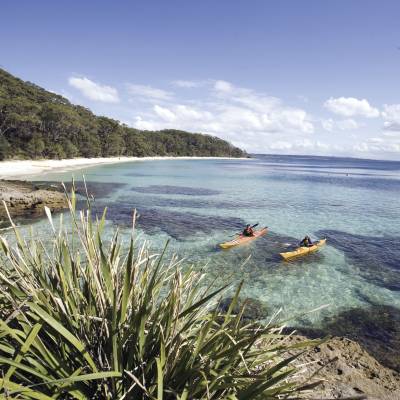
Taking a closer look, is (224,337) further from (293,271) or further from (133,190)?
(133,190)

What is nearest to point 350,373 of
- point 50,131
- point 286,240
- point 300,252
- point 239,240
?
point 300,252

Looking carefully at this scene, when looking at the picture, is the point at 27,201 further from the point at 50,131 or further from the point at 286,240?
the point at 50,131

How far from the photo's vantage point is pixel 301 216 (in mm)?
27844

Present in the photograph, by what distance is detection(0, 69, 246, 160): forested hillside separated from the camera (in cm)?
5762

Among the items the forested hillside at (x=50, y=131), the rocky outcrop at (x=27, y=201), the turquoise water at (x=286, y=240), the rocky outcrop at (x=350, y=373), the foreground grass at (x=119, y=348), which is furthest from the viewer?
the forested hillside at (x=50, y=131)

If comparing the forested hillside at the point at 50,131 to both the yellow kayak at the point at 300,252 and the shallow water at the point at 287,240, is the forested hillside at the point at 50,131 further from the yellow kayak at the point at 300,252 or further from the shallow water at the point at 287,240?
the yellow kayak at the point at 300,252

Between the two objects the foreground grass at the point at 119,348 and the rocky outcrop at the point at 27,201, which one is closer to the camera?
the foreground grass at the point at 119,348

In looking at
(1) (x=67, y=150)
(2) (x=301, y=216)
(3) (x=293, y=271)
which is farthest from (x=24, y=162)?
(3) (x=293, y=271)

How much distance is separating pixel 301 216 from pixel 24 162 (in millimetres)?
45827

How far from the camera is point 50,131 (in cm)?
6819

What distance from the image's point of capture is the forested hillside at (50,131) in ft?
189

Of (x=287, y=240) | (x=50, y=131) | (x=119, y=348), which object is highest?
(x=50, y=131)

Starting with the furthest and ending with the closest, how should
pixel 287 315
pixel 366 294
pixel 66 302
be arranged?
pixel 366 294, pixel 287 315, pixel 66 302

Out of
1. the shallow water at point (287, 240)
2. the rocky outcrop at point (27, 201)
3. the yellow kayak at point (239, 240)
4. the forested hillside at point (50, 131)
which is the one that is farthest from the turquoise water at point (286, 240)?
the forested hillside at point (50, 131)
